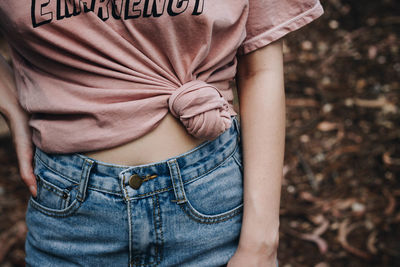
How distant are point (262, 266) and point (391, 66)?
3357mm

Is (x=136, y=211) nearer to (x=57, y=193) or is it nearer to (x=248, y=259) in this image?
(x=57, y=193)

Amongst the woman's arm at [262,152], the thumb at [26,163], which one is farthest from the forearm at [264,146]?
the thumb at [26,163]

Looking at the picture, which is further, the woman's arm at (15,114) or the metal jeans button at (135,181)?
the woman's arm at (15,114)

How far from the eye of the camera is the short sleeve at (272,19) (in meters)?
0.94

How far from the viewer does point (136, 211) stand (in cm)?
86

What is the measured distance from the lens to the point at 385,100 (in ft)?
11.0

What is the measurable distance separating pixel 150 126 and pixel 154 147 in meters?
0.06

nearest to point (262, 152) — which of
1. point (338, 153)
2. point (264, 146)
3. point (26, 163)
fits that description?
point (264, 146)

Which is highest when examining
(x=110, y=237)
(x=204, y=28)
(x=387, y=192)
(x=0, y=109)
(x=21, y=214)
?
(x=204, y=28)

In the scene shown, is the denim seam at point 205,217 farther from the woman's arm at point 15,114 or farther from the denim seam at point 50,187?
the woman's arm at point 15,114

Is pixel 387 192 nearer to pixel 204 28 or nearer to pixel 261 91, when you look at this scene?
pixel 261 91

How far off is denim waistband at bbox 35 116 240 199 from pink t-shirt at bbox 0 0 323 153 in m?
0.04

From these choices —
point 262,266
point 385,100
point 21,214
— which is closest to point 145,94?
point 262,266

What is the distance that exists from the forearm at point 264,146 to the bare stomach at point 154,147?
0.58ft
